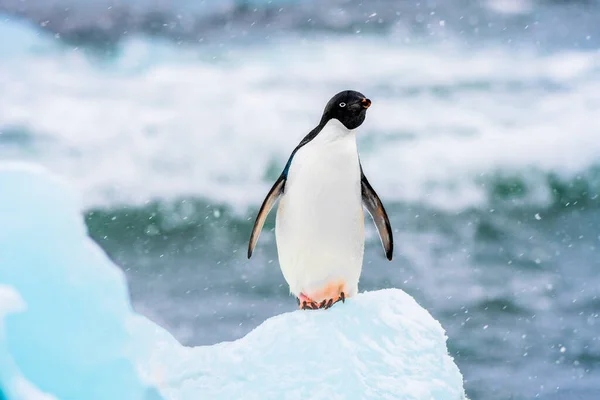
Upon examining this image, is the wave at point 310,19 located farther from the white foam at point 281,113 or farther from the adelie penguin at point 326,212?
the adelie penguin at point 326,212

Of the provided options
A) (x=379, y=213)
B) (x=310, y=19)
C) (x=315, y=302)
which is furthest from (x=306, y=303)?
(x=310, y=19)

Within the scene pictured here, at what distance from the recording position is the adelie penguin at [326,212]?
2.27 meters

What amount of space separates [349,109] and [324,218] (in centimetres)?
33

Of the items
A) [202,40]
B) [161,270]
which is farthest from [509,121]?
[161,270]

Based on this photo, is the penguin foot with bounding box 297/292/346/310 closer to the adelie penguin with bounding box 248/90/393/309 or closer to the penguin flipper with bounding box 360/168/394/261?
the adelie penguin with bounding box 248/90/393/309

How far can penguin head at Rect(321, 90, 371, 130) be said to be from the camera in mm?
2268

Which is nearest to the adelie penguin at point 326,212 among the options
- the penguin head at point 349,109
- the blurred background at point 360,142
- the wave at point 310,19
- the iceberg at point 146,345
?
the penguin head at point 349,109

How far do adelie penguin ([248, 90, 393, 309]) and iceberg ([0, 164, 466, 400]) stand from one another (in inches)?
4.0

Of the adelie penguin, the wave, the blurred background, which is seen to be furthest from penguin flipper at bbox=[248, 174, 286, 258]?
the wave

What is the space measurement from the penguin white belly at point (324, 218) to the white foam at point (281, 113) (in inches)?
46.2

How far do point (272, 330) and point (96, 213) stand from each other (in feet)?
4.97

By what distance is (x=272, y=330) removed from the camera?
2.25 m

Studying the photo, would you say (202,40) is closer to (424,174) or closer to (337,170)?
(424,174)

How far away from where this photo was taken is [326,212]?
2.27 metres
